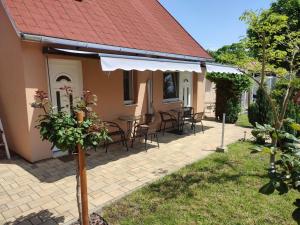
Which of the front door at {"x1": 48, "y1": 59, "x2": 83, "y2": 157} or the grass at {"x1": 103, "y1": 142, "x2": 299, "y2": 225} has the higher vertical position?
the front door at {"x1": 48, "y1": 59, "x2": 83, "y2": 157}

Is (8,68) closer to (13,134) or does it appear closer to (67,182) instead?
(13,134)

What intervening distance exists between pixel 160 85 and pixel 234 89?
19.8 ft

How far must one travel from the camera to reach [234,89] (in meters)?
17.1

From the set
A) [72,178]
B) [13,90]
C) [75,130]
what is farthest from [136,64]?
[75,130]

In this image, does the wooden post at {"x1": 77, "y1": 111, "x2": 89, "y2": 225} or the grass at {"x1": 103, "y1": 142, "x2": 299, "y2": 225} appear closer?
the wooden post at {"x1": 77, "y1": 111, "x2": 89, "y2": 225}

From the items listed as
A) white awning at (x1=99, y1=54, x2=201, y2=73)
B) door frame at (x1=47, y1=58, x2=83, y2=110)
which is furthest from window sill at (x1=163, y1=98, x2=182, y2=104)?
door frame at (x1=47, y1=58, x2=83, y2=110)

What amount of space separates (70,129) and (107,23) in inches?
365

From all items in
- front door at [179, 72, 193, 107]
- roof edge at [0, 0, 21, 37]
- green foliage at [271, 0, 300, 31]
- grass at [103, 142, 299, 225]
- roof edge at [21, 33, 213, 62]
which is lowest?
grass at [103, 142, 299, 225]

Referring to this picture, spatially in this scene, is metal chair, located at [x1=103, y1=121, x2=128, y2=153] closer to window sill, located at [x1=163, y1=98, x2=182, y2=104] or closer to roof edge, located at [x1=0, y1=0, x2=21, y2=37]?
window sill, located at [x1=163, y1=98, x2=182, y2=104]

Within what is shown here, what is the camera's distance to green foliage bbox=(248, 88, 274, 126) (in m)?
13.1

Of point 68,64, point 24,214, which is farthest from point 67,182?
point 68,64

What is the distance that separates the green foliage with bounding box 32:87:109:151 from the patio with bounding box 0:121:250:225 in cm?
215

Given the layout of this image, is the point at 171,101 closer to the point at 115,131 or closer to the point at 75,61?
the point at 115,131

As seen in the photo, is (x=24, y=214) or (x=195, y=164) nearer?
(x=24, y=214)
